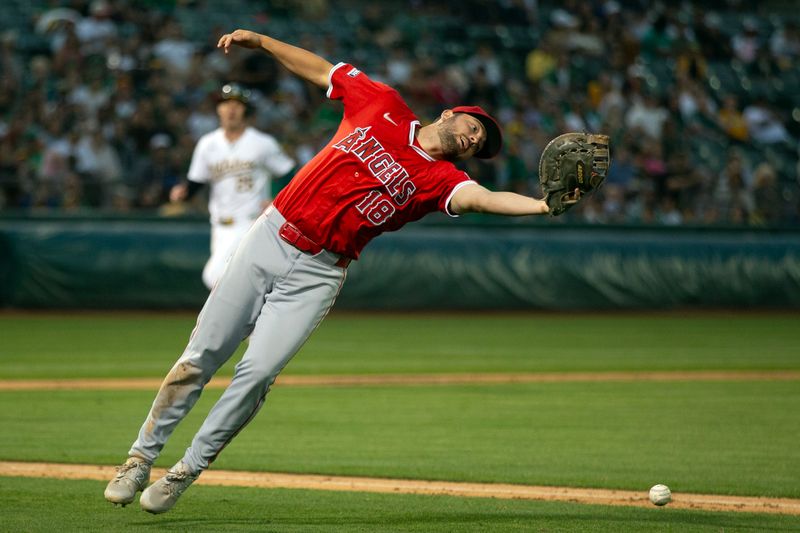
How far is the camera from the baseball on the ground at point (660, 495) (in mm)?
6336

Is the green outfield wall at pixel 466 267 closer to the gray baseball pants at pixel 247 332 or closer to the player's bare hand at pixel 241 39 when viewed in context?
the player's bare hand at pixel 241 39

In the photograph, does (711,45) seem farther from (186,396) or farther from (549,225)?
(186,396)

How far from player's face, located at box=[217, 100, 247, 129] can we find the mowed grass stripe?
2487 millimetres

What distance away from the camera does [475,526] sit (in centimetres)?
581

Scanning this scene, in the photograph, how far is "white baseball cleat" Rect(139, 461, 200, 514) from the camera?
5.64 m

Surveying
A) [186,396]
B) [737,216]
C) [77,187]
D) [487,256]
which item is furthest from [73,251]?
[186,396]

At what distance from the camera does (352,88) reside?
6047 mm

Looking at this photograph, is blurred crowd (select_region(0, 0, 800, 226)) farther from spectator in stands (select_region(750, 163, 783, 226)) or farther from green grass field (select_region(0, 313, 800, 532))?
green grass field (select_region(0, 313, 800, 532))

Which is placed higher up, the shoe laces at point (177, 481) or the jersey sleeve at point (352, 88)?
the jersey sleeve at point (352, 88)

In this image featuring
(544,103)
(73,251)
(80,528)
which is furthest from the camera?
(544,103)

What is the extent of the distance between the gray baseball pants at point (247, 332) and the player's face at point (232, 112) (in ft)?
21.8

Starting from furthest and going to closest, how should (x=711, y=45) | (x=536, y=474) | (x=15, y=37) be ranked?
(x=711, y=45) < (x=15, y=37) < (x=536, y=474)

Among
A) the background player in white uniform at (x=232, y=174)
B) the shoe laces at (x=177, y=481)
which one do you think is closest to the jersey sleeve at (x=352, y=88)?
the shoe laces at (x=177, y=481)

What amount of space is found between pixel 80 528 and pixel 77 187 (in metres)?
12.9
